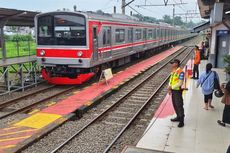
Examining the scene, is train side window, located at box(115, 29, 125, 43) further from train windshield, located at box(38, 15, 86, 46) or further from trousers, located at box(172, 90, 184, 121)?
trousers, located at box(172, 90, 184, 121)

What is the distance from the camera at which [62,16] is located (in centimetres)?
1237

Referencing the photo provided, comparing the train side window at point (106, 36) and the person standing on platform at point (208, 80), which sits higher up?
the train side window at point (106, 36)

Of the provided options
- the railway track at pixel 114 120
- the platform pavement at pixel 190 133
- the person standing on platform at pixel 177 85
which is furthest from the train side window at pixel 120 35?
the person standing on platform at pixel 177 85

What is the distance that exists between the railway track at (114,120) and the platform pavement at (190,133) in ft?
2.82

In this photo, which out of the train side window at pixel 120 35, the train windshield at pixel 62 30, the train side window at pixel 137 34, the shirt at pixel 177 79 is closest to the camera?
the shirt at pixel 177 79

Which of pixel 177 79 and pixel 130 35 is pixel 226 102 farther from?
pixel 130 35

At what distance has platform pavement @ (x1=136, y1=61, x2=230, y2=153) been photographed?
613cm

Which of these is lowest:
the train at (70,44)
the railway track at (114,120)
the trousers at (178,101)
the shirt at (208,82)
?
the railway track at (114,120)

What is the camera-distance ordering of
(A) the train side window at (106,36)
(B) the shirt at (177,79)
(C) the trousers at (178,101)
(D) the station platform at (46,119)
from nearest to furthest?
(D) the station platform at (46,119)
(B) the shirt at (177,79)
(C) the trousers at (178,101)
(A) the train side window at (106,36)

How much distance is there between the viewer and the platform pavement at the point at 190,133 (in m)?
6.13

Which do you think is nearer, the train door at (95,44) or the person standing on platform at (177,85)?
the person standing on platform at (177,85)

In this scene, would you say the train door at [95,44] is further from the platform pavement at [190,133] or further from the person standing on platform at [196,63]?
the person standing on platform at [196,63]

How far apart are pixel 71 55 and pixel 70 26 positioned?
3.93ft

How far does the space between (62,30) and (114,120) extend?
212 inches
